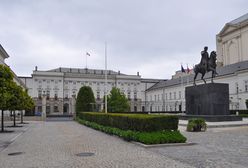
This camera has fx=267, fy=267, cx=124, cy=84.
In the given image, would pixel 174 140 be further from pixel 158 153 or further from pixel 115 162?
pixel 115 162

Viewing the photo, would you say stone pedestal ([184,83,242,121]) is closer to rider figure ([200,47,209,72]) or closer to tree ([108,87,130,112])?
rider figure ([200,47,209,72])

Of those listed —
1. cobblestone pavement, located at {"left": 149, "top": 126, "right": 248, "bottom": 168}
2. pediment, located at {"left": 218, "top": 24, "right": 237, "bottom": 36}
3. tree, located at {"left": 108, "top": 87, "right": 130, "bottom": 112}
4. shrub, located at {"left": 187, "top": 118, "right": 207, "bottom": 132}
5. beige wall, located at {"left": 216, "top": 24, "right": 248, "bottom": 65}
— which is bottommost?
cobblestone pavement, located at {"left": 149, "top": 126, "right": 248, "bottom": 168}

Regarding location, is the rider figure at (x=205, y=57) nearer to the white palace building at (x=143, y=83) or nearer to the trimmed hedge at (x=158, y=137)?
the trimmed hedge at (x=158, y=137)

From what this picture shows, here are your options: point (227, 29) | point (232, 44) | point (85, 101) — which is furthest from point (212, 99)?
point (227, 29)

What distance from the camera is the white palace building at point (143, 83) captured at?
72.1m

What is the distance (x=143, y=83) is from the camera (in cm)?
11162

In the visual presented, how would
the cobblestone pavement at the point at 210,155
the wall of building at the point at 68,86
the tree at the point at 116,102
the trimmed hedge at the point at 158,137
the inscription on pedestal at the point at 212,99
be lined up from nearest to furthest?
the cobblestone pavement at the point at 210,155 < the trimmed hedge at the point at 158,137 < the inscription on pedestal at the point at 212,99 < the tree at the point at 116,102 < the wall of building at the point at 68,86

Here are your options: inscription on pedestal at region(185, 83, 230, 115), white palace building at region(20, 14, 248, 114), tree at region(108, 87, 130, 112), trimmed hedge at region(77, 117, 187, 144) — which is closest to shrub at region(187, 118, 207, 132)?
trimmed hedge at region(77, 117, 187, 144)

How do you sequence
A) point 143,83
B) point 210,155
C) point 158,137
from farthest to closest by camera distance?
point 143,83, point 158,137, point 210,155

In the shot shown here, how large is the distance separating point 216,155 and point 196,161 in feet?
4.99

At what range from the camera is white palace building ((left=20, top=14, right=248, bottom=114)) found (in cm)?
7212

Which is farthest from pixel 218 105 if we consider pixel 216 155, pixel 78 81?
pixel 78 81

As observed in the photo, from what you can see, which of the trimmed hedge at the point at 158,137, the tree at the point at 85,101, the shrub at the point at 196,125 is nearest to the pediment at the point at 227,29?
the tree at the point at 85,101

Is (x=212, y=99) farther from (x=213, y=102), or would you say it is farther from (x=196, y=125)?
(x=196, y=125)
